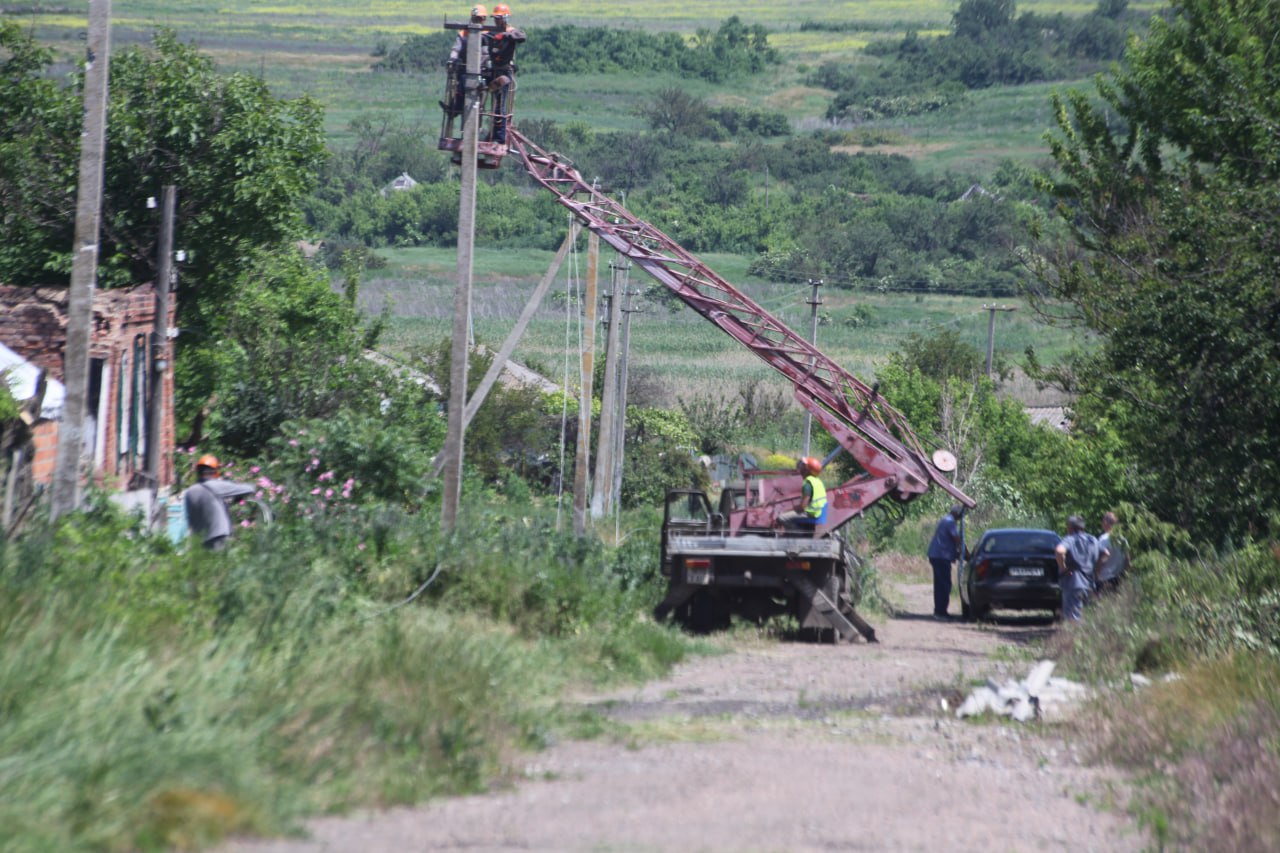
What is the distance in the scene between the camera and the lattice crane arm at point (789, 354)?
69.7 feet

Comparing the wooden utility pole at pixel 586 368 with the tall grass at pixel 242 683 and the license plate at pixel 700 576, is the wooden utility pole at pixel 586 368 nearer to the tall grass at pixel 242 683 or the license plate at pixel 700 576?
the license plate at pixel 700 576

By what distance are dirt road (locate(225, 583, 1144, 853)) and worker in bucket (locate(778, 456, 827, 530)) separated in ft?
15.9

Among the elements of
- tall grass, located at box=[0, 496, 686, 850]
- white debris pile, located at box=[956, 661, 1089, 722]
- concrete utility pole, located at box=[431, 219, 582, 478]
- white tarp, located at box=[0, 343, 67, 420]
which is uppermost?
concrete utility pole, located at box=[431, 219, 582, 478]

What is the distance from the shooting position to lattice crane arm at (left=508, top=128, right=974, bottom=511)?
21234mm

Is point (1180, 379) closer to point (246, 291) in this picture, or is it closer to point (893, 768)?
point (893, 768)

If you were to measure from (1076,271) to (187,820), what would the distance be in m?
22.2

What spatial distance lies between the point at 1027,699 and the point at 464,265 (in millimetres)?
9709

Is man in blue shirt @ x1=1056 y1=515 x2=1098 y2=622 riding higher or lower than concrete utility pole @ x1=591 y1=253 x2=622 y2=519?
lower

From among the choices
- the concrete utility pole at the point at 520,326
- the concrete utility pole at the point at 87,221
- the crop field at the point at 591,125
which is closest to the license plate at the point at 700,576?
the concrete utility pole at the point at 520,326

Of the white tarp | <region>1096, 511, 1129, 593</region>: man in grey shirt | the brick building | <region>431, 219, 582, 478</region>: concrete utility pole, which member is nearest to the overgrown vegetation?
<region>1096, 511, 1129, 593</region>: man in grey shirt

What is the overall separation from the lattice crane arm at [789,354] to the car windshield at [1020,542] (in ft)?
3.29

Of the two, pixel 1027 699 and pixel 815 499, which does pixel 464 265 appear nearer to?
pixel 815 499

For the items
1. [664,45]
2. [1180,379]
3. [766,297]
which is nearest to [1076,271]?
[1180,379]

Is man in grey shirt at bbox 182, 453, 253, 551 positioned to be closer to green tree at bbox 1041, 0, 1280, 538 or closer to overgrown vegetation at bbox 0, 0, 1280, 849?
overgrown vegetation at bbox 0, 0, 1280, 849
